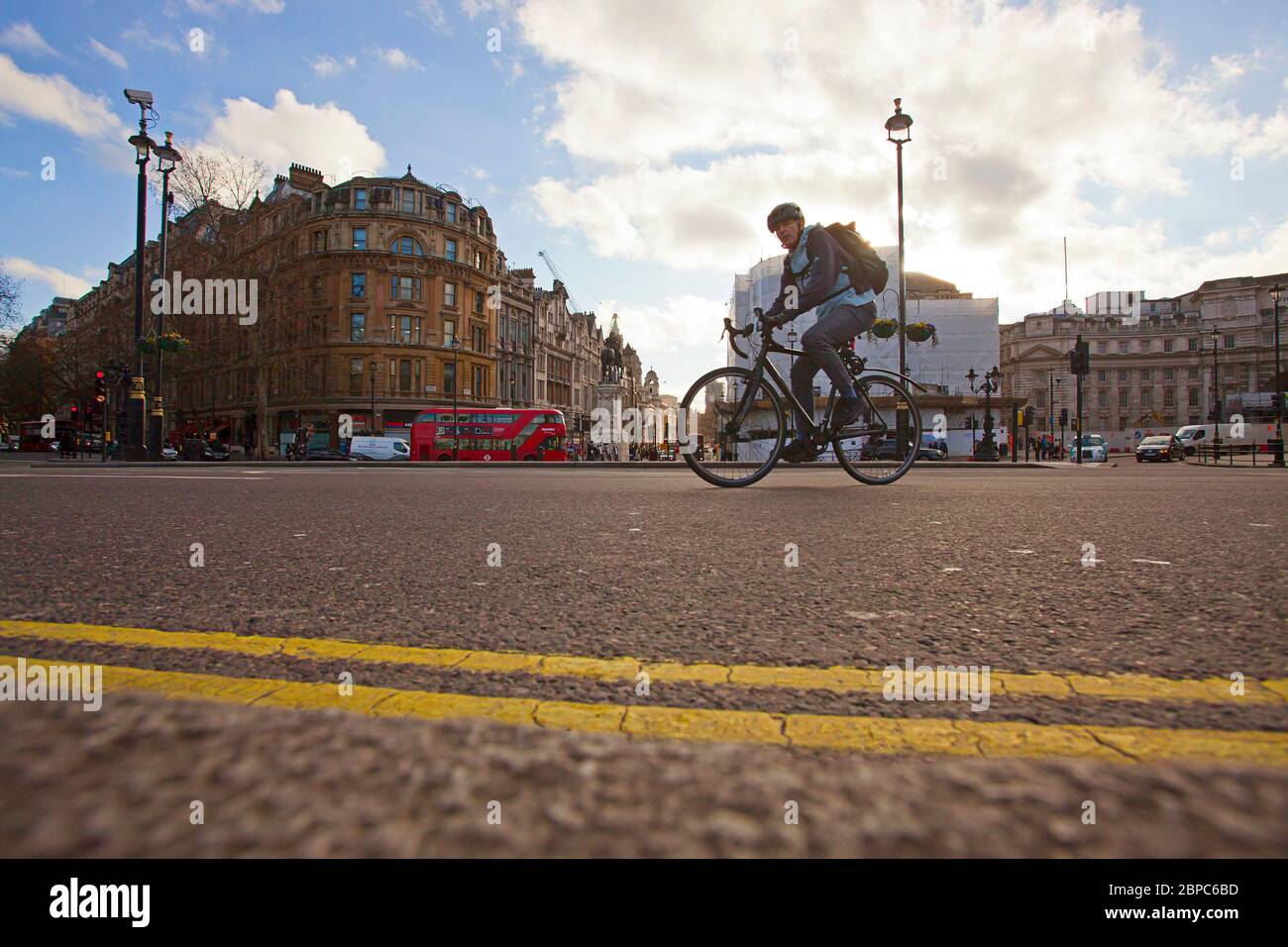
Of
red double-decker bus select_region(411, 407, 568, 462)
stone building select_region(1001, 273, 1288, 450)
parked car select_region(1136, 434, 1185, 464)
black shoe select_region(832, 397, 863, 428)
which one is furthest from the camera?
stone building select_region(1001, 273, 1288, 450)

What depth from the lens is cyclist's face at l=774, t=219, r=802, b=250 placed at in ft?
18.6

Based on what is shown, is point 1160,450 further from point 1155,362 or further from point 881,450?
point 1155,362

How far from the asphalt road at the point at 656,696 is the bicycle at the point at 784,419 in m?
3.29

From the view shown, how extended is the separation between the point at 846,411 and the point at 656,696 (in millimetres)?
5513

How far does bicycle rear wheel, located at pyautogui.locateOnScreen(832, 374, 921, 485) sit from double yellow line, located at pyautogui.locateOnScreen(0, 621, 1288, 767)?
17.3 ft

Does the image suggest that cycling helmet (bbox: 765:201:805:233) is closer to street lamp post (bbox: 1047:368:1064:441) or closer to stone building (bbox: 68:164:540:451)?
stone building (bbox: 68:164:540:451)

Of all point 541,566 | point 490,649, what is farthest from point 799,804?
point 541,566

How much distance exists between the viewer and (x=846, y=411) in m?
6.09

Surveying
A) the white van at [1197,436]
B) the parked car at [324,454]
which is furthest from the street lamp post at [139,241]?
the white van at [1197,436]

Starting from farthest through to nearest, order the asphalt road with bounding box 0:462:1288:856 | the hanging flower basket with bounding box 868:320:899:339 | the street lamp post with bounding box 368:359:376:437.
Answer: the street lamp post with bounding box 368:359:376:437
the hanging flower basket with bounding box 868:320:899:339
the asphalt road with bounding box 0:462:1288:856

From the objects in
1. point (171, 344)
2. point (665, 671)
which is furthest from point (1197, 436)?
point (171, 344)
